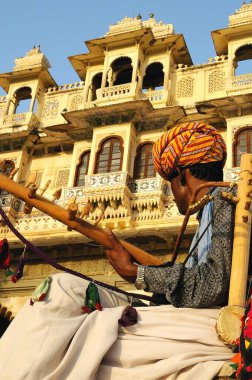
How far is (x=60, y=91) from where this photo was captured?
15180 mm


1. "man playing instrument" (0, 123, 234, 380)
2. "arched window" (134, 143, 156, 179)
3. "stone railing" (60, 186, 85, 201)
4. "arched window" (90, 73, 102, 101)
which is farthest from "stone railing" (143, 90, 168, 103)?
"man playing instrument" (0, 123, 234, 380)

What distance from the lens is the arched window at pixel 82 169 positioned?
42.8 feet

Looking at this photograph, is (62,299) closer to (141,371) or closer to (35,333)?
(35,333)

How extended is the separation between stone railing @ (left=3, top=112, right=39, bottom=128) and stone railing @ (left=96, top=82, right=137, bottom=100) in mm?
1956

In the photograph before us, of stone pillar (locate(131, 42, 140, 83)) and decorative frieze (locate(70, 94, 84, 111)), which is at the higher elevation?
stone pillar (locate(131, 42, 140, 83))

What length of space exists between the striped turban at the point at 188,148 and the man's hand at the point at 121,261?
53 cm

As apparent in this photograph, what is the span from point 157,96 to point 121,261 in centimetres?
1129

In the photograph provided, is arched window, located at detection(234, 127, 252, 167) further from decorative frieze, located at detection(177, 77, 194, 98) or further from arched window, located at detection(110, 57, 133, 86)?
arched window, located at detection(110, 57, 133, 86)

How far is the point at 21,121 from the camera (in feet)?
47.2

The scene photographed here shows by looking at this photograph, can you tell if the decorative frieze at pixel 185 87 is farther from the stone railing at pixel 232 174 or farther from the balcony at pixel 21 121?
the balcony at pixel 21 121

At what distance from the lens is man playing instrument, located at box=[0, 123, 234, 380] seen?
180 centimetres

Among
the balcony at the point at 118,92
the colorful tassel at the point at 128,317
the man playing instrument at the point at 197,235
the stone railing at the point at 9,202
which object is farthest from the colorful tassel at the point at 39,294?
the balcony at the point at 118,92

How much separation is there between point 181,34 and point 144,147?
10.1ft

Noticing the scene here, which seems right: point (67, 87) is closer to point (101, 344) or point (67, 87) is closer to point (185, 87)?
point (185, 87)
